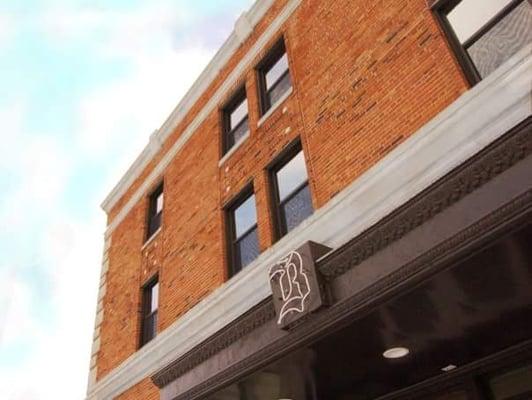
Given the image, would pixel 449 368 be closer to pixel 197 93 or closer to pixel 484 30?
pixel 484 30

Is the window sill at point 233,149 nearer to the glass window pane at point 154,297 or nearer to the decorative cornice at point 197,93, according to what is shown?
the decorative cornice at point 197,93

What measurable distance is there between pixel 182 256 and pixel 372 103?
5.98 m

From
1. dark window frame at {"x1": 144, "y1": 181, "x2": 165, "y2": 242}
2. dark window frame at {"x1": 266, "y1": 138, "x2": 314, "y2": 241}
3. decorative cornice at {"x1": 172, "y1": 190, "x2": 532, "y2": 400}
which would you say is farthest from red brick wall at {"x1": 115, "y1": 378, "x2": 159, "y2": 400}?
dark window frame at {"x1": 266, "y1": 138, "x2": 314, "y2": 241}

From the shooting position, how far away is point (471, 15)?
6.78 metres

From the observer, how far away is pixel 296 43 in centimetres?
1011

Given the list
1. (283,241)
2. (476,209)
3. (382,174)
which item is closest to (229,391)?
(283,241)

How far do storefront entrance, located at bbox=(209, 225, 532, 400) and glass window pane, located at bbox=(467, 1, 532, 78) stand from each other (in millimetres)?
2765

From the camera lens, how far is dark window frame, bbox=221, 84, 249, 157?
38.5 ft

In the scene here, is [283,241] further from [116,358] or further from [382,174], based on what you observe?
[116,358]

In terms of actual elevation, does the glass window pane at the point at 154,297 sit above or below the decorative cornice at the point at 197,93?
below

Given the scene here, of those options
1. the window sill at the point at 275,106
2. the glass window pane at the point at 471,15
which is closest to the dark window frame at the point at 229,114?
the window sill at the point at 275,106

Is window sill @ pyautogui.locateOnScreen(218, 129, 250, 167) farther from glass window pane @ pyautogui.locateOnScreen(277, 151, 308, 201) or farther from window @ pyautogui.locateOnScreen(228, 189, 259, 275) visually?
glass window pane @ pyautogui.locateOnScreen(277, 151, 308, 201)

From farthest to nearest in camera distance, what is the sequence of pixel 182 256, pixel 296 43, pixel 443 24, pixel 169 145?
pixel 169 145, pixel 182 256, pixel 296 43, pixel 443 24

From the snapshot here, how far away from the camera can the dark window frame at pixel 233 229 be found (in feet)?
32.0
